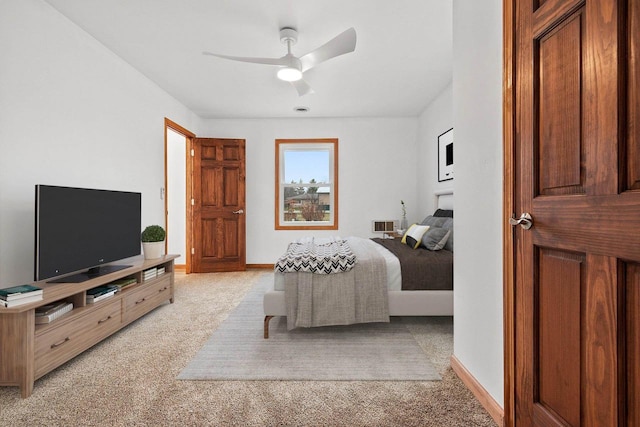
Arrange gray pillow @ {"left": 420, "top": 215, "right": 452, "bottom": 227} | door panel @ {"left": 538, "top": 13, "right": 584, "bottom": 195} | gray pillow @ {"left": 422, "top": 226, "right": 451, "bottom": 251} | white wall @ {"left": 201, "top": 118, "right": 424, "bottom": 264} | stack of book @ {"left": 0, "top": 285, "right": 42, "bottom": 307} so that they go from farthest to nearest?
white wall @ {"left": 201, "top": 118, "right": 424, "bottom": 264}
gray pillow @ {"left": 420, "top": 215, "right": 452, "bottom": 227}
gray pillow @ {"left": 422, "top": 226, "right": 451, "bottom": 251}
stack of book @ {"left": 0, "top": 285, "right": 42, "bottom": 307}
door panel @ {"left": 538, "top": 13, "right": 584, "bottom": 195}

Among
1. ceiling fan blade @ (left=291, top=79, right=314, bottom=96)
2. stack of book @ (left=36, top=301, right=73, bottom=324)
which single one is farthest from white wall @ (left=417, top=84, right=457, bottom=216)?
stack of book @ (left=36, top=301, right=73, bottom=324)

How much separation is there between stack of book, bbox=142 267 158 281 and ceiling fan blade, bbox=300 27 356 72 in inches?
98.7

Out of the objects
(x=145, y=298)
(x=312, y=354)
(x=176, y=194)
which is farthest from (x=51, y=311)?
(x=176, y=194)

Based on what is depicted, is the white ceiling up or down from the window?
up

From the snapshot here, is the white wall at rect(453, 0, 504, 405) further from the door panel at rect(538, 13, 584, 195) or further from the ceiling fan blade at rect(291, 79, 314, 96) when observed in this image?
the ceiling fan blade at rect(291, 79, 314, 96)

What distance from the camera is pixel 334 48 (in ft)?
8.43

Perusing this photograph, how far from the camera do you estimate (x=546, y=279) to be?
1.16m

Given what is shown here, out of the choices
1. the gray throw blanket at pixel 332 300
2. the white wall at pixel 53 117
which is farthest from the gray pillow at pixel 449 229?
the white wall at pixel 53 117

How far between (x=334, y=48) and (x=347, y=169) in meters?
2.94

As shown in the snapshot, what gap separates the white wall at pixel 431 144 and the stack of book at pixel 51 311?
13.1 ft

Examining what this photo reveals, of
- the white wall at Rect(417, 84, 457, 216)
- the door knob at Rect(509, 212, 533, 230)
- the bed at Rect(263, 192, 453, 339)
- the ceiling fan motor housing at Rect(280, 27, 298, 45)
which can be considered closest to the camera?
the door knob at Rect(509, 212, 533, 230)

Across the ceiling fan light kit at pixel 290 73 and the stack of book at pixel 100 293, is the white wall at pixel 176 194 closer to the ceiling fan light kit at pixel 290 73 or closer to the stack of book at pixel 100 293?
the stack of book at pixel 100 293

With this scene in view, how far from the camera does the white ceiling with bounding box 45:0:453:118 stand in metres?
2.43

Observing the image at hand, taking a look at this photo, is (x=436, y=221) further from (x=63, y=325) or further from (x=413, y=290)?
(x=63, y=325)
